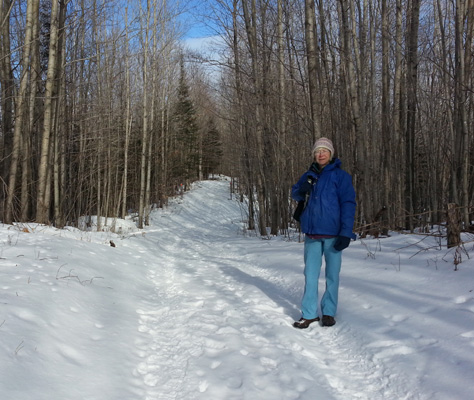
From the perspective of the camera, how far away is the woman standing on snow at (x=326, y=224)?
3.63 meters

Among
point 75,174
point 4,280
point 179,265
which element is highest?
point 75,174

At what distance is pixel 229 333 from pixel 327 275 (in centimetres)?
127

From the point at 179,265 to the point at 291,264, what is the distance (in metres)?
2.67

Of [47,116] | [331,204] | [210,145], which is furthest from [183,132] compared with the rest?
[331,204]

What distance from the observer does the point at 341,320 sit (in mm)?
3752

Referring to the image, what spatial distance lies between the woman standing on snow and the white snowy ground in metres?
0.27

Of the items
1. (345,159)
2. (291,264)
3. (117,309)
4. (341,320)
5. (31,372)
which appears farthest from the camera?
(345,159)

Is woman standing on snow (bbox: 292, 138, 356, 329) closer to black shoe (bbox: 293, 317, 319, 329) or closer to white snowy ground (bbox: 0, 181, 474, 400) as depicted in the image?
black shoe (bbox: 293, 317, 319, 329)

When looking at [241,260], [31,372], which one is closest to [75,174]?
[241,260]

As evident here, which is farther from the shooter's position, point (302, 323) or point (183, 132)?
point (183, 132)

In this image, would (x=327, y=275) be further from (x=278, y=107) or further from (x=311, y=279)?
(x=278, y=107)

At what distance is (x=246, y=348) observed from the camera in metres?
3.11

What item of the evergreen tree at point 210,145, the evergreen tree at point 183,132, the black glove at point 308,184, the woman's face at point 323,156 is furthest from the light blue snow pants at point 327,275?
the evergreen tree at point 210,145

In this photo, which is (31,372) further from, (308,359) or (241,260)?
(241,260)
